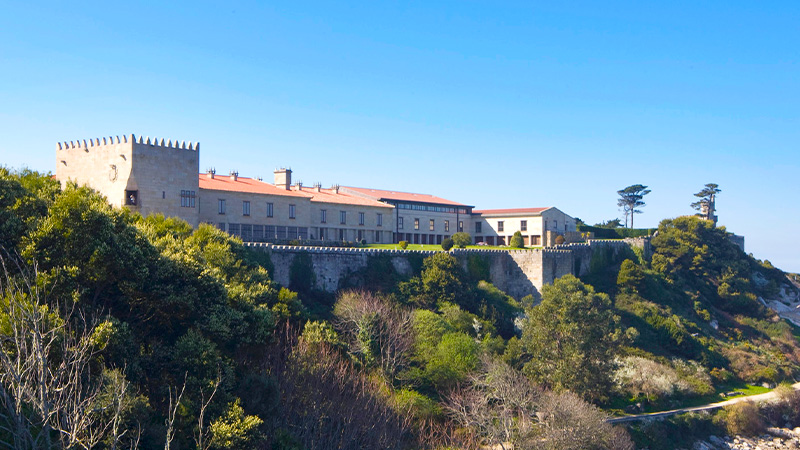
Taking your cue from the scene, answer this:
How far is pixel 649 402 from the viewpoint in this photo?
40031mm

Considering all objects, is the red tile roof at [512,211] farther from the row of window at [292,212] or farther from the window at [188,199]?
the window at [188,199]

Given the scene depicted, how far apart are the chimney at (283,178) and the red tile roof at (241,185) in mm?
1570

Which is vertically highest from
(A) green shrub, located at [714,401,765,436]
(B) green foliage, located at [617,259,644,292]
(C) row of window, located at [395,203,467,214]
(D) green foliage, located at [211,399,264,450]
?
(C) row of window, located at [395,203,467,214]

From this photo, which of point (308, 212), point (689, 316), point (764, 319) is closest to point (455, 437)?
point (308, 212)

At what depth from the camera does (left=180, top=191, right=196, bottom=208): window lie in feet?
144

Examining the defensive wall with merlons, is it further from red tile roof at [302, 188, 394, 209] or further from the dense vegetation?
red tile roof at [302, 188, 394, 209]

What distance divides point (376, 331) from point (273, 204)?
15754 mm

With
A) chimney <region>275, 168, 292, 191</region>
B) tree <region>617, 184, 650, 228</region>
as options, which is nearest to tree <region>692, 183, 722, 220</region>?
tree <region>617, 184, 650, 228</region>

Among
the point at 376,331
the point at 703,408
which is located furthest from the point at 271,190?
the point at 703,408

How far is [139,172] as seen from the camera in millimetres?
42344

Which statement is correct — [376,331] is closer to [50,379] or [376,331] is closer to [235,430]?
[235,430]

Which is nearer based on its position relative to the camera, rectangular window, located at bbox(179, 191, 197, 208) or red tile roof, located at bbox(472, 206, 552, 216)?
rectangular window, located at bbox(179, 191, 197, 208)

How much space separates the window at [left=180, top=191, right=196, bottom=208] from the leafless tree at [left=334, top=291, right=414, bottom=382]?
35.9ft

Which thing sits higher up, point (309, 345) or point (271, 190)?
point (271, 190)
